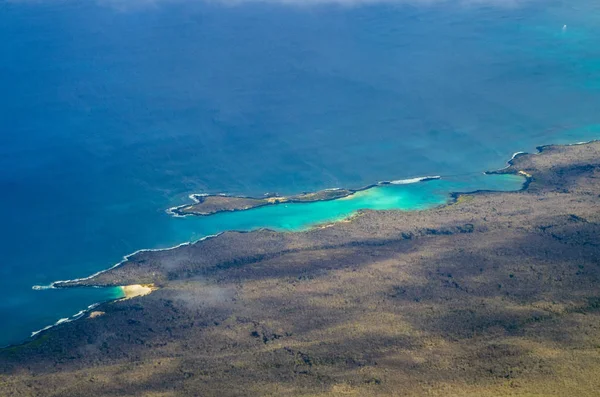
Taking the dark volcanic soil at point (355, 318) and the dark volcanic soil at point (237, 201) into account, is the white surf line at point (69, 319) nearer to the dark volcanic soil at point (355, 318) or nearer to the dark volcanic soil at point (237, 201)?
the dark volcanic soil at point (355, 318)

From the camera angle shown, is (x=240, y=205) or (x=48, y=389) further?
(x=240, y=205)

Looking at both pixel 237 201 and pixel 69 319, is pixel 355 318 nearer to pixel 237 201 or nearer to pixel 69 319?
pixel 69 319

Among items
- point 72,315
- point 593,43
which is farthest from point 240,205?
point 593,43

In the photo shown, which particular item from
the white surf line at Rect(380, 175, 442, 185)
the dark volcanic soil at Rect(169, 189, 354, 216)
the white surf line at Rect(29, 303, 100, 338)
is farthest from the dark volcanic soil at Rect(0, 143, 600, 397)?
the white surf line at Rect(380, 175, 442, 185)

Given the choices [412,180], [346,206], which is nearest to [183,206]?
[346,206]

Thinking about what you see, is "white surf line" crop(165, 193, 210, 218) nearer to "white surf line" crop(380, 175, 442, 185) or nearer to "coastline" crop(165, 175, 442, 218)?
"coastline" crop(165, 175, 442, 218)

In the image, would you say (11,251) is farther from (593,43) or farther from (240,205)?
(593,43)

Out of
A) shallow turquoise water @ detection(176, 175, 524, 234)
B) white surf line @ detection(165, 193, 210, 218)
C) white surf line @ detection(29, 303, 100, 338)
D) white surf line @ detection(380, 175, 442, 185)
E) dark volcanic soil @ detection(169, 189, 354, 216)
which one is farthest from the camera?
white surf line @ detection(380, 175, 442, 185)

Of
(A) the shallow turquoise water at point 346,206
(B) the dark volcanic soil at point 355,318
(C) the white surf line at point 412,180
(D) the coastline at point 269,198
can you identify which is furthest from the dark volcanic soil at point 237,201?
(B) the dark volcanic soil at point 355,318

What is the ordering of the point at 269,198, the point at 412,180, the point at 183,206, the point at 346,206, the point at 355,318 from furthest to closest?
the point at 412,180 < the point at 269,198 < the point at 183,206 < the point at 346,206 < the point at 355,318
